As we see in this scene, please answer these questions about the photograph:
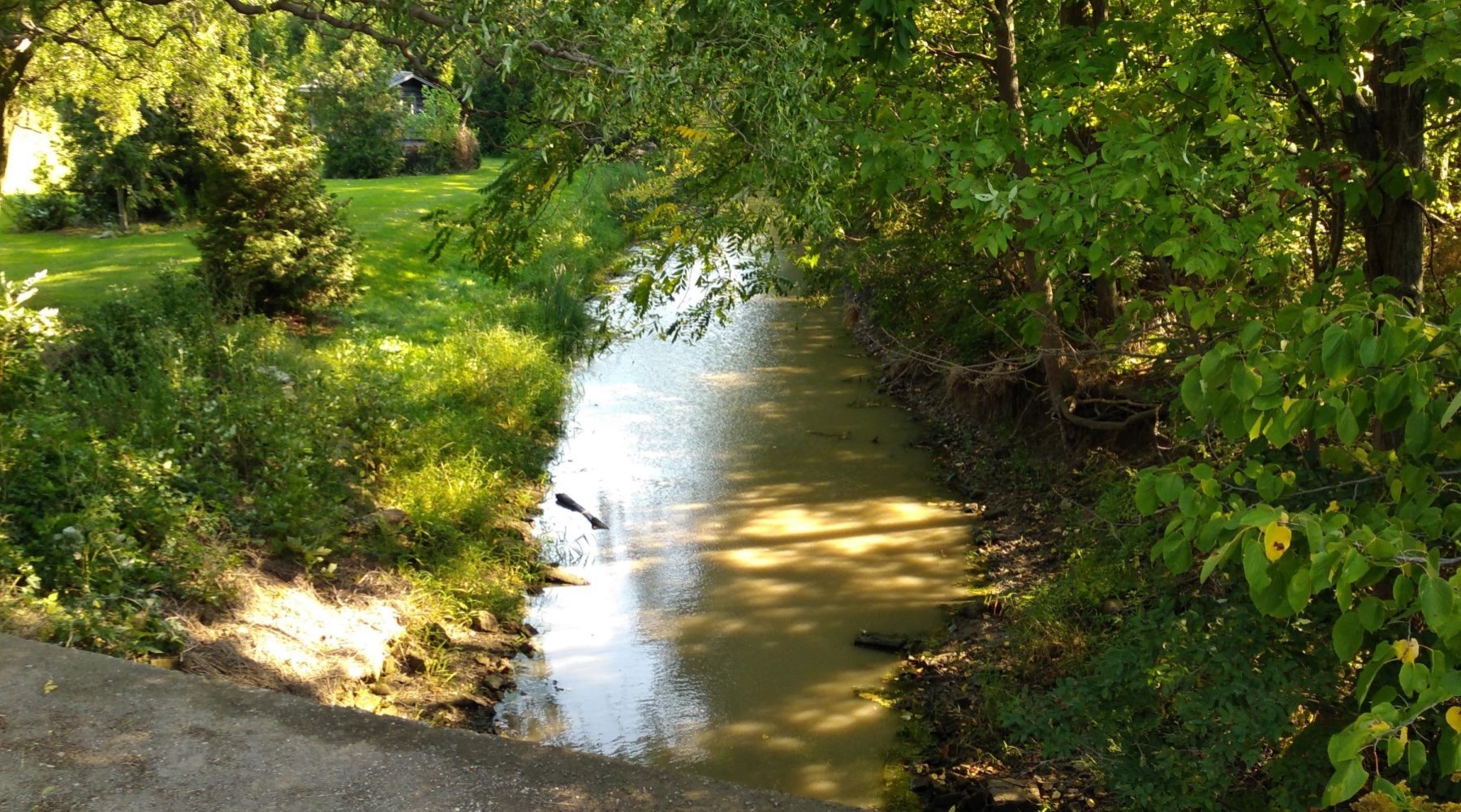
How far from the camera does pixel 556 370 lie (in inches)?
Result: 625

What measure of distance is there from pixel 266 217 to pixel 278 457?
5539 millimetres

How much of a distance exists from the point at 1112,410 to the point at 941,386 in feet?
13.9

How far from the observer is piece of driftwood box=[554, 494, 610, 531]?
42.2 feet

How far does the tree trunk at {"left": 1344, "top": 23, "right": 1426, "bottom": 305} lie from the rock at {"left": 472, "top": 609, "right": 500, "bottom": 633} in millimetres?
7468

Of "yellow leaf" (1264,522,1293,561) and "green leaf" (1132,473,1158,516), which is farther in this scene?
"green leaf" (1132,473,1158,516)

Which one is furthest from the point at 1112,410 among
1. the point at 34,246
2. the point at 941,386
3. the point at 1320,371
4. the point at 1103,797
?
the point at 34,246

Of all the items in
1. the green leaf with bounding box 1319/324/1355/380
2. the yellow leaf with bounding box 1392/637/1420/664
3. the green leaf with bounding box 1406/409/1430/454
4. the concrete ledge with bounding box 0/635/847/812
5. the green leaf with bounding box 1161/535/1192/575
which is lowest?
the concrete ledge with bounding box 0/635/847/812

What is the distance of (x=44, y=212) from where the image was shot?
20062mm

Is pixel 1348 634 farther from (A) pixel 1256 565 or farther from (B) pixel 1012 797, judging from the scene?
(B) pixel 1012 797

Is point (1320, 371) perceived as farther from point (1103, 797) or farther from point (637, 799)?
point (1103, 797)

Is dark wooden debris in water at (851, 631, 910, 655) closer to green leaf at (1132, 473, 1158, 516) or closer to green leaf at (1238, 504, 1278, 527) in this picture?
green leaf at (1132, 473, 1158, 516)

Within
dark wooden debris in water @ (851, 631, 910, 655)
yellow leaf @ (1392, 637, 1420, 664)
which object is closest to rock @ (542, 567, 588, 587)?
dark wooden debris in water @ (851, 631, 910, 655)

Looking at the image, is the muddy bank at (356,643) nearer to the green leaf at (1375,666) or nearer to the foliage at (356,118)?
the green leaf at (1375,666)

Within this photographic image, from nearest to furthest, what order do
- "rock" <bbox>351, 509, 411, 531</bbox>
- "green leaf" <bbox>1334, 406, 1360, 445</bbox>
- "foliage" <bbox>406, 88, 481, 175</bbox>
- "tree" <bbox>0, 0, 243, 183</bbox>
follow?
"green leaf" <bbox>1334, 406, 1360, 445</bbox>
"rock" <bbox>351, 509, 411, 531</bbox>
"tree" <bbox>0, 0, 243, 183</bbox>
"foliage" <bbox>406, 88, 481, 175</bbox>
